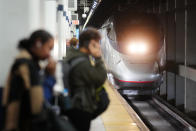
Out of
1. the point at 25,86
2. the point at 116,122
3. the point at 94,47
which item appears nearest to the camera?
the point at 25,86

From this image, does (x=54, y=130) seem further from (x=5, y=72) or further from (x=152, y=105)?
(x=152, y=105)

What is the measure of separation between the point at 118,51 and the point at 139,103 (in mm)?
2062

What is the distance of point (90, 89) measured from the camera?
280cm

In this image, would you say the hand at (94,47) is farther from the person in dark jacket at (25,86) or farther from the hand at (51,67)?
the person in dark jacket at (25,86)

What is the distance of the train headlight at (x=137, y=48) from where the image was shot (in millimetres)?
8959

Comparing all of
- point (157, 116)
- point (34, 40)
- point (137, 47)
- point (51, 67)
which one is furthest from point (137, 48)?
point (34, 40)

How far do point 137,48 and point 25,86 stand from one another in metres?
7.21

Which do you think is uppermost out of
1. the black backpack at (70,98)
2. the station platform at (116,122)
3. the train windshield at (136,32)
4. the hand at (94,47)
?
the train windshield at (136,32)

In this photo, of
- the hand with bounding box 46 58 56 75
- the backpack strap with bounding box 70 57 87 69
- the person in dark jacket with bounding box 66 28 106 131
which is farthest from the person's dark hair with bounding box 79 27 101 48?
the hand with bounding box 46 58 56 75

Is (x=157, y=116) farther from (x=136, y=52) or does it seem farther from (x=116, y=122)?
(x=116, y=122)

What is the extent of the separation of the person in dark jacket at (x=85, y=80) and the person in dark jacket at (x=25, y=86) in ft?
2.02

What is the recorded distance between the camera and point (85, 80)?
8.95 ft

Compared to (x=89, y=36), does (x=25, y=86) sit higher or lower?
lower

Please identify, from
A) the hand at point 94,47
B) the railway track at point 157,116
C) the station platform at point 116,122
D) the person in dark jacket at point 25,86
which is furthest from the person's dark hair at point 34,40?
the railway track at point 157,116
